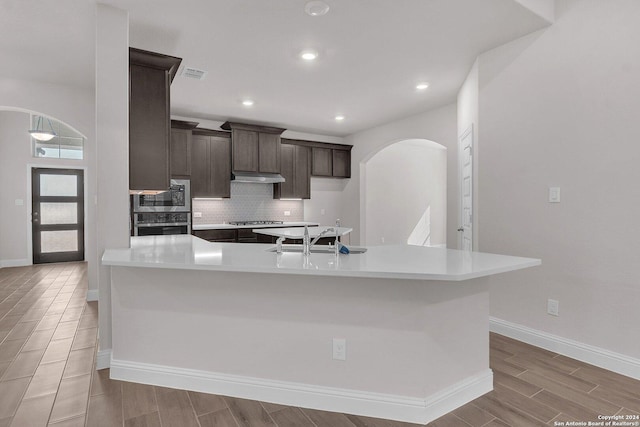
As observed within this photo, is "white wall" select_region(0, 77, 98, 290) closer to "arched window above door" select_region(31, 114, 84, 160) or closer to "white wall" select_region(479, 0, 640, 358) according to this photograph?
"arched window above door" select_region(31, 114, 84, 160)

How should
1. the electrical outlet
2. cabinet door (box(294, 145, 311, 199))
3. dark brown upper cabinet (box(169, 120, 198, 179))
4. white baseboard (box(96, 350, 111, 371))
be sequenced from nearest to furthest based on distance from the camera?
the electrical outlet < white baseboard (box(96, 350, 111, 371)) < dark brown upper cabinet (box(169, 120, 198, 179)) < cabinet door (box(294, 145, 311, 199))

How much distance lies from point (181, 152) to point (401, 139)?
3.60m

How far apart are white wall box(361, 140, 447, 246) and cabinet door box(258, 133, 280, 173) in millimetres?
1909

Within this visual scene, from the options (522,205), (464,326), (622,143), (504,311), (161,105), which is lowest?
(504,311)

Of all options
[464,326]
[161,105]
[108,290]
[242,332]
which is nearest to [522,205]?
[464,326]

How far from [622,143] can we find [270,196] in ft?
17.1

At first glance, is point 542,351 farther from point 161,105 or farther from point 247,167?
point 247,167

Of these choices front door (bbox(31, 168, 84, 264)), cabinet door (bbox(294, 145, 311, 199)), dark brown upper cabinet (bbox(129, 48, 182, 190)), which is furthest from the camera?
front door (bbox(31, 168, 84, 264))

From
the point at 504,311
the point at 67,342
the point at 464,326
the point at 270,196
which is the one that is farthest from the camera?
the point at 270,196

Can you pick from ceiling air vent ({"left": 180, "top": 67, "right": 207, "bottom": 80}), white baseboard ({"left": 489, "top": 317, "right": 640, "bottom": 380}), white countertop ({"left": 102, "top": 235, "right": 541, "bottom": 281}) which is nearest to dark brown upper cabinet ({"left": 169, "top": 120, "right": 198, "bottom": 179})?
ceiling air vent ({"left": 180, "top": 67, "right": 207, "bottom": 80})

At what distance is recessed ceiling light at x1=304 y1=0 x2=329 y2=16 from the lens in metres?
2.51

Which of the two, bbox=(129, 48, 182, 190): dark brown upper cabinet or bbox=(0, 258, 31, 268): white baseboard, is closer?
bbox=(129, 48, 182, 190): dark brown upper cabinet

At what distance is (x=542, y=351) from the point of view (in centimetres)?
282

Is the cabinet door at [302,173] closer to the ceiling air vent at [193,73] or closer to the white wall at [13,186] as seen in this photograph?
the ceiling air vent at [193,73]
